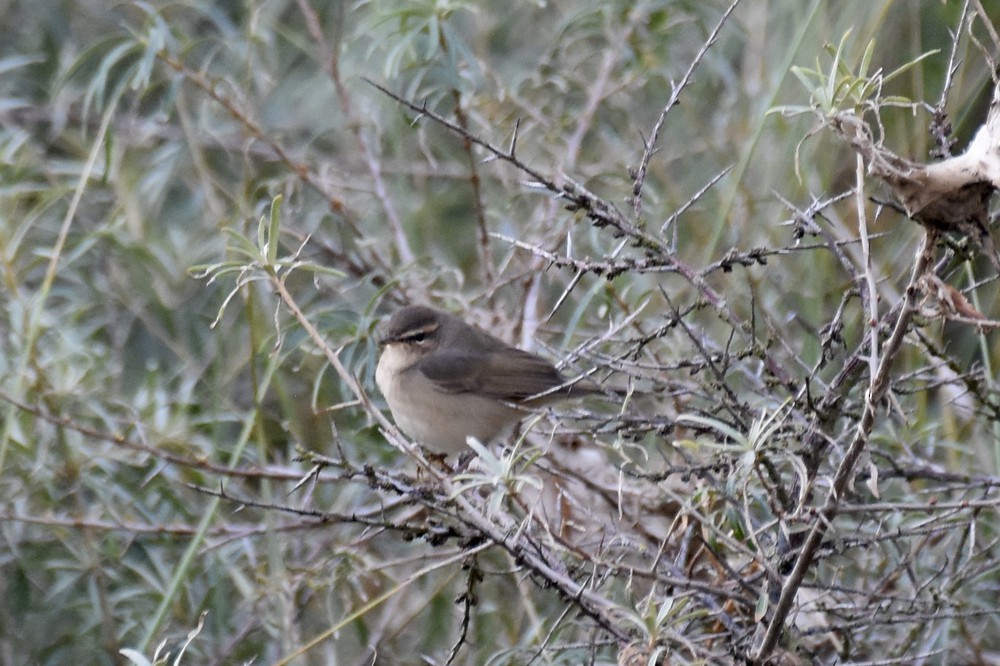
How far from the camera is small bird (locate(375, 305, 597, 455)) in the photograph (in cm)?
442

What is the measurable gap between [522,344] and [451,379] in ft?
1.30

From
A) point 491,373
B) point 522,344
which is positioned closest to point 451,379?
point 491,373

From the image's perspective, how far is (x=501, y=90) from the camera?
14.7ft

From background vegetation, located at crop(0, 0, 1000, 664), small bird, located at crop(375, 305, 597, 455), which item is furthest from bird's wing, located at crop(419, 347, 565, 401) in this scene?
background vegetation, located at crop(0, 0, 1000, 664)

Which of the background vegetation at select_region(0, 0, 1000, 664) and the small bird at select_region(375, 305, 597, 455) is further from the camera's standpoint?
the small bird at select_region(375, 305, 597, 455)

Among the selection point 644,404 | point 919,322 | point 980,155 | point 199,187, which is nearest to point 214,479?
point 644,404

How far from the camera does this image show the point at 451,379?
15.7ft

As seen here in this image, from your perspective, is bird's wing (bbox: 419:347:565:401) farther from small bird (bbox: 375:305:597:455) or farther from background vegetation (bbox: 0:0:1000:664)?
background vegetation (bbox: 0:0:1000:664)

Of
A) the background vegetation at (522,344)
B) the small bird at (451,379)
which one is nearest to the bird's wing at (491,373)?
the small bird at (451,379)

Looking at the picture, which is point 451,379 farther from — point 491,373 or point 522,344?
point 522,344

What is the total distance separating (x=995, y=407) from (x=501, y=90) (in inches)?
94.2

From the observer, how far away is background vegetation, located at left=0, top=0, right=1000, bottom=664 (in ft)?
7.50

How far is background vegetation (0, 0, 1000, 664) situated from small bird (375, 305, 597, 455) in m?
0.14

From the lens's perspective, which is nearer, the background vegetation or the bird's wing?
the background vegetation
